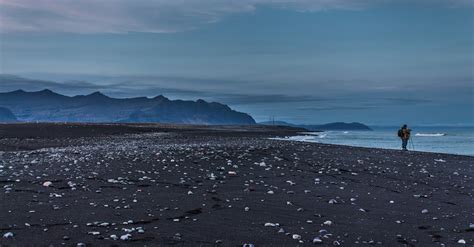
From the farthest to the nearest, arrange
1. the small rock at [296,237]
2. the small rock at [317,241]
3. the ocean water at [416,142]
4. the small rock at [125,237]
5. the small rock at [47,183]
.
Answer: the ocean water at [416,142] < the small rock at [47,183] < the small rock at [296,237] < the small rock at [317,241] < the small rock at [125,237]

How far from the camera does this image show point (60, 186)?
14758mm

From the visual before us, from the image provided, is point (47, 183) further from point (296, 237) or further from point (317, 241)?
point (317, 241)

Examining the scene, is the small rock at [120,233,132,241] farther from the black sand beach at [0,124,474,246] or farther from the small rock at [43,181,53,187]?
the small rock at [43,181,53,187]

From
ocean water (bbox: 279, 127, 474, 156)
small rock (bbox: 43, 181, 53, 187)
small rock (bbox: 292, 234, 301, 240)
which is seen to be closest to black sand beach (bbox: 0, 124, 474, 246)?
small rock (bbox: 292, 234, 301, 240)

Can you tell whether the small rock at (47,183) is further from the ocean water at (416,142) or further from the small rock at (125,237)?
the ocean water at (416,142)

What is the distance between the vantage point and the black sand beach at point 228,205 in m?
9.33

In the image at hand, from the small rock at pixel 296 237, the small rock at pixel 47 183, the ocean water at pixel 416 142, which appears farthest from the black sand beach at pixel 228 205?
the ocean water at pixel 416 142

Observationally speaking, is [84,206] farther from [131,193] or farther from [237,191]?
[237,191]

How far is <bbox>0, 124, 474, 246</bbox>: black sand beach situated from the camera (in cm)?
933

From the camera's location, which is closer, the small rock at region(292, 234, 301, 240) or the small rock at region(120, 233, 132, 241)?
the small rock at region(120, 233, 132, 241)

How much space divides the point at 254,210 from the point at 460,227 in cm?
448

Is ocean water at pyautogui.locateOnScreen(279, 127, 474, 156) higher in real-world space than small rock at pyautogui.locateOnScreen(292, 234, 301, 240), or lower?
higher

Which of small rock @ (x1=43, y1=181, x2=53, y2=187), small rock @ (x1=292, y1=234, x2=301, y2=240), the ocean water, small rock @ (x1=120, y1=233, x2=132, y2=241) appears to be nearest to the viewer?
small rock @ (x1=120, y1=233, x2=132, y2=241)

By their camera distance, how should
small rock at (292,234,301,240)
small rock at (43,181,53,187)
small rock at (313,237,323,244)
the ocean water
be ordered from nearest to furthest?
small rock at (313,237,323,244) → small rock at (292,234,301,240) → small rock at (43,181,53,187) → the ocean water
